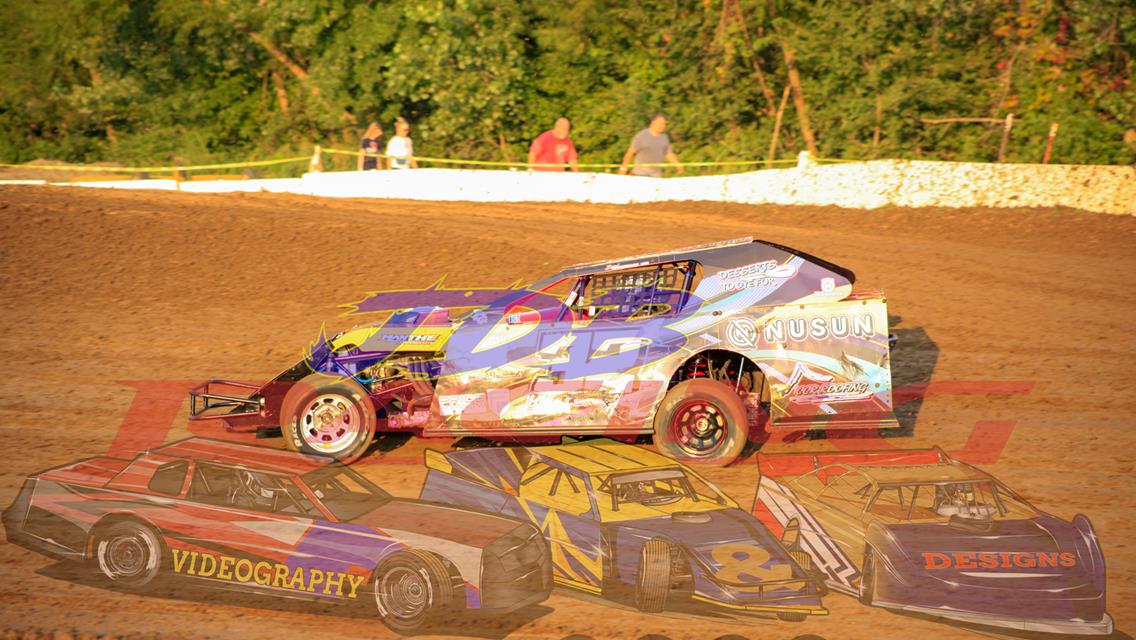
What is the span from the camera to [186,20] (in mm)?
27594

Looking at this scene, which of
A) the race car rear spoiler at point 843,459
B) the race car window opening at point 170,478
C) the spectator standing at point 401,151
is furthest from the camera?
the spectator standing at point 401,151

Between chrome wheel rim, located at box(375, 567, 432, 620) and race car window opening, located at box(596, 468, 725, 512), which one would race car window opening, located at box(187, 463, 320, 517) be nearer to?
chrome wheel rim, located at box(375, 567, 432, 620)

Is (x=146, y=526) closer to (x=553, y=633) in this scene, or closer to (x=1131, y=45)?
(x=553, y=633)

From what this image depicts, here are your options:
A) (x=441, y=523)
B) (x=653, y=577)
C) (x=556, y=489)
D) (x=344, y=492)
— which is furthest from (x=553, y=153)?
(x=653, y=577)

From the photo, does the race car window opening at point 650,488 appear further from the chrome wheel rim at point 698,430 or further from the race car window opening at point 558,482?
the chrome wheel rim at point 698,430


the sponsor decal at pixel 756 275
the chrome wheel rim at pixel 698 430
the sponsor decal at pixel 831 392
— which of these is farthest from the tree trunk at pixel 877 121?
the chrome wheel rim at pixel 698 430

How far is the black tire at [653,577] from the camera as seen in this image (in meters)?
5.52

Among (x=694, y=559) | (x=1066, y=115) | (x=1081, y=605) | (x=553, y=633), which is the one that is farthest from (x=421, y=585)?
(x=1066, y=115)

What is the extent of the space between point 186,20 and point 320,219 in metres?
15.1

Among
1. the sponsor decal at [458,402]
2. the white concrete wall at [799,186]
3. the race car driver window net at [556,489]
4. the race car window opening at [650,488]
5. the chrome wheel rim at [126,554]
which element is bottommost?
the chrome wheel rim at [126,554]

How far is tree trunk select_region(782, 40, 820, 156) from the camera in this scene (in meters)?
25.0

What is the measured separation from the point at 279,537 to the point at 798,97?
22178 millimetres

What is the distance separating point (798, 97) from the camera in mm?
25328

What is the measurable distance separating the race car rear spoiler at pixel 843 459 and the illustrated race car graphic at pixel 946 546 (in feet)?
1.71
